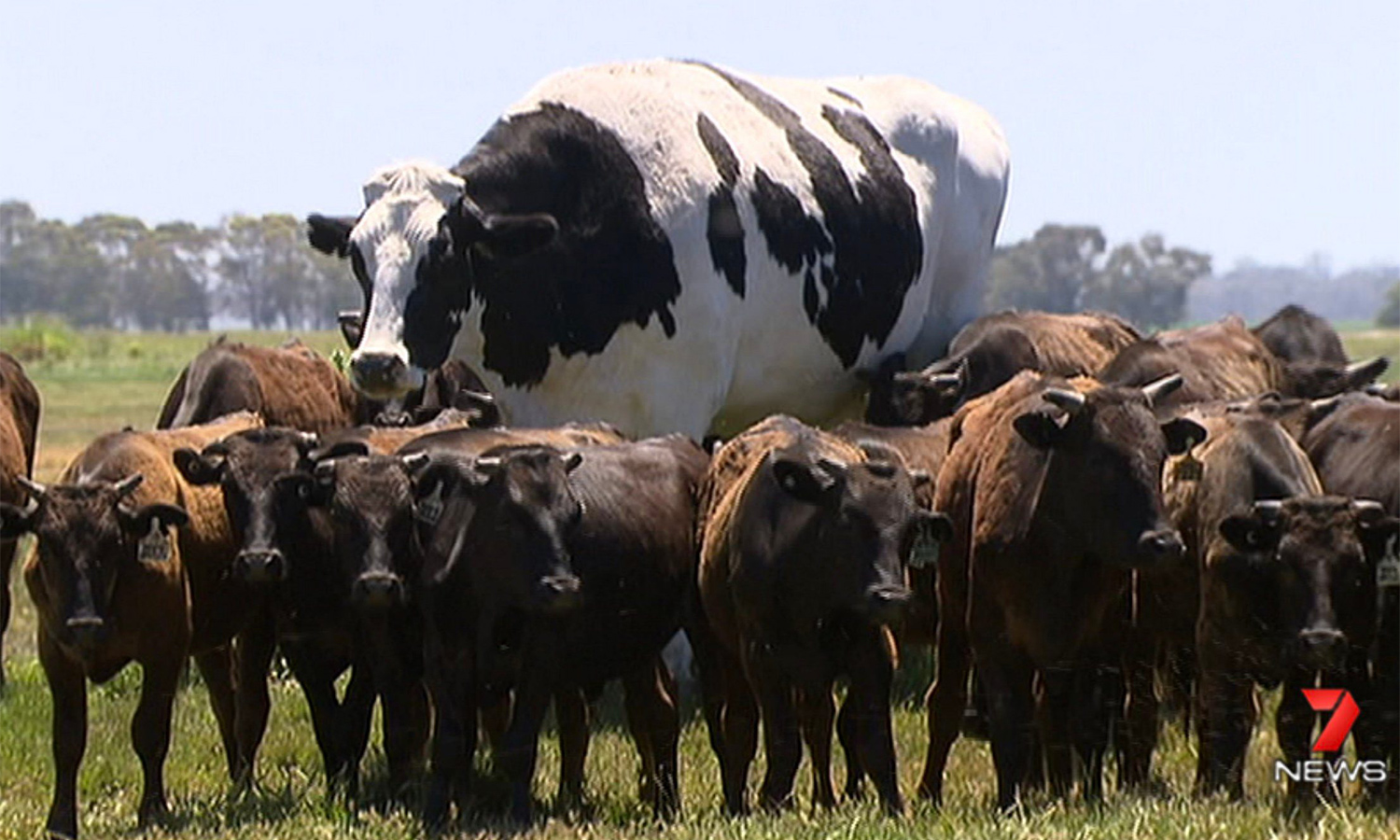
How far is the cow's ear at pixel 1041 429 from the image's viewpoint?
956 centimetres

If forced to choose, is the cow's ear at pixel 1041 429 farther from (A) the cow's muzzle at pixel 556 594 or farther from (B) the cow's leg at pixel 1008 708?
(A) the cow's muzzle at pixel 556 594

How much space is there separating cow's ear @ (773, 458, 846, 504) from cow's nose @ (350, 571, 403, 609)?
5.35ft

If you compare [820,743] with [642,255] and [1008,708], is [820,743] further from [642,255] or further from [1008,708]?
[642,255]

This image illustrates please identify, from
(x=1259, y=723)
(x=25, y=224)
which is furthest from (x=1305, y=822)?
(x=25, y=224)

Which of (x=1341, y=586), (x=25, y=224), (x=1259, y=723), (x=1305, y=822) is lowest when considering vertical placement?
(x=25, y=224)

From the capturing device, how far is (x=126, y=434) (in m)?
11.0

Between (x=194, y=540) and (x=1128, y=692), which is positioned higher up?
(x=194, y=540)

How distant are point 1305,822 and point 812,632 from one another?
200 cm

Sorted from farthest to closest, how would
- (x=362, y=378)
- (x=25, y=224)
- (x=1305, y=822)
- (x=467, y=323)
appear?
(x=25, y=224) → (x=467, y=323) → (x=362, y=378) → (x=1305, y=822)

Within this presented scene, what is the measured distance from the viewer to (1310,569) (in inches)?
354

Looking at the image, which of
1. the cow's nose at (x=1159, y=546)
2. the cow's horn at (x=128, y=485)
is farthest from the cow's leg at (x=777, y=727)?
the cow's horn at (x=128, y=485)

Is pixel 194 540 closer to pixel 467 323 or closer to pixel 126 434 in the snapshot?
pixel 126 434

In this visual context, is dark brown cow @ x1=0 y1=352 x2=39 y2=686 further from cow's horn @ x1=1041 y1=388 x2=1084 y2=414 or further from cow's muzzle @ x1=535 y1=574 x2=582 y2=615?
cow's horn @ x1=1041 y1=388 x2=1084 y2=414

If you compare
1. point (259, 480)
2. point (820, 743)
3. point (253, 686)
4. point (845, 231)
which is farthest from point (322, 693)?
point (845, 231)
